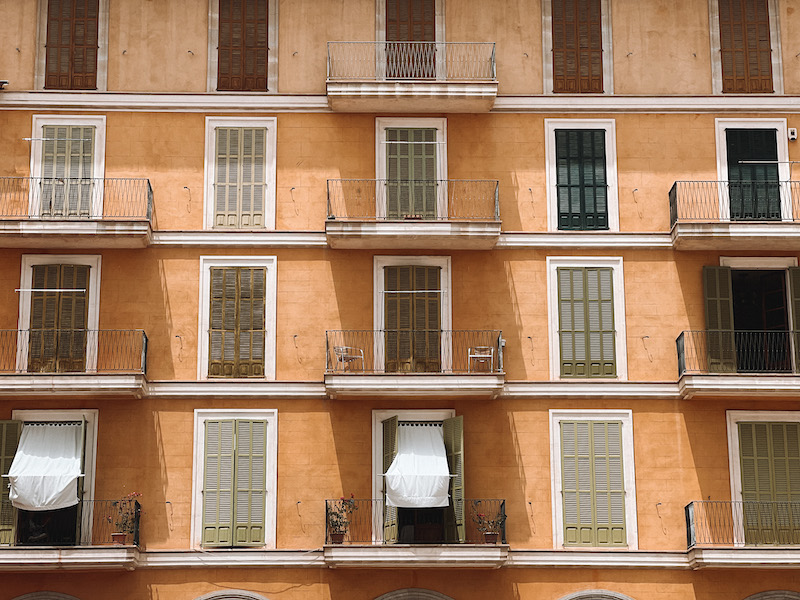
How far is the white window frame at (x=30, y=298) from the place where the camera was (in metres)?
28.3

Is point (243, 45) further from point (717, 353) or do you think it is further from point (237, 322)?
point (717, 353)

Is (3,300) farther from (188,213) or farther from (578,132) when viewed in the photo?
(578,132)

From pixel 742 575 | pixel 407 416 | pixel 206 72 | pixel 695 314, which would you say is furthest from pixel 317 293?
pixel 742 575

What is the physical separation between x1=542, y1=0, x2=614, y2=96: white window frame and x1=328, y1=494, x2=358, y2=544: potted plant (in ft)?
34.3

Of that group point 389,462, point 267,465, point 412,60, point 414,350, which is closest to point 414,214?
point 414,350

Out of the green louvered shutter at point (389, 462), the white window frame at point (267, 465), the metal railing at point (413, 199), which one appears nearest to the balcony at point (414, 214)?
the metal railing at point (413, 199)

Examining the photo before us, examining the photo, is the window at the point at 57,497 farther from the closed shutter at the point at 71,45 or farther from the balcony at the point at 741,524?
the balcony at the point at 741,524

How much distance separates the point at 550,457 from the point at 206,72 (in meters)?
11.8

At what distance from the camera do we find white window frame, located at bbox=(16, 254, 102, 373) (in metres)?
28.3

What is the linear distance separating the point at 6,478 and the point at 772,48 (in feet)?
65.3

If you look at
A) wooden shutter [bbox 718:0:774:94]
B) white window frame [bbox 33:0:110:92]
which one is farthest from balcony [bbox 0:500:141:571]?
wooden shutter [bbox 718:0:774:94]

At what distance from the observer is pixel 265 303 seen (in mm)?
28797

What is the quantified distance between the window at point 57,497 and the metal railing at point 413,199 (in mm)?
7339

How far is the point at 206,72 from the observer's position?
29.8 m
